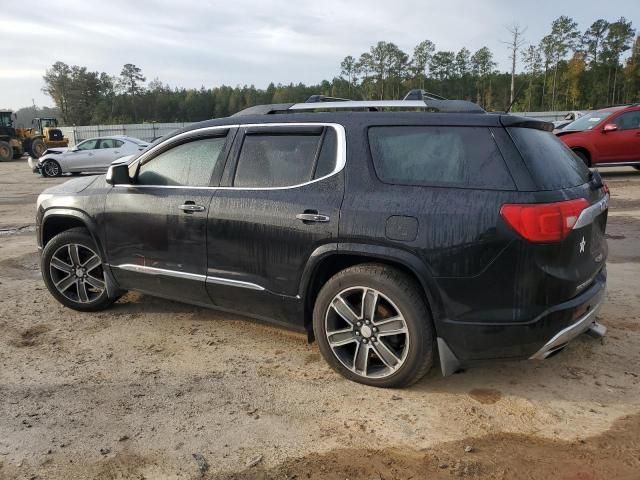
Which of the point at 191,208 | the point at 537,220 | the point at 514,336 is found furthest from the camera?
the point at 191,208

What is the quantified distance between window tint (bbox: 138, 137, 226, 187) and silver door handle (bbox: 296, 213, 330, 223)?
934mm

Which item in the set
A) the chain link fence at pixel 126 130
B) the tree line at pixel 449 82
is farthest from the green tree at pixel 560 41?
the chain link fence at pixel 126 130

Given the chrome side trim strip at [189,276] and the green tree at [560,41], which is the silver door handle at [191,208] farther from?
the green tree at [560,41]

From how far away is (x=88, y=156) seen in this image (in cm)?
1917

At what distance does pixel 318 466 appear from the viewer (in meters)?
2.59

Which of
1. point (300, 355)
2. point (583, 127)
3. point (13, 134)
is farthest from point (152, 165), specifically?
point (13, 134)

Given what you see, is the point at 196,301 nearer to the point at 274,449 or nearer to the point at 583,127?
the point at 274,449

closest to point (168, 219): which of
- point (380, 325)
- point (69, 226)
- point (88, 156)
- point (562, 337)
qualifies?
point (69, 226)

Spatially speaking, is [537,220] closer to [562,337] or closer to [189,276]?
[562,337]

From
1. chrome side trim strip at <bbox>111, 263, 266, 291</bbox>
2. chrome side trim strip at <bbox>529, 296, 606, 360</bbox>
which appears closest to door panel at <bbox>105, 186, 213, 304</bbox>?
chrome side trim strip at <bbox>111, 263, 266, 291</bbox>

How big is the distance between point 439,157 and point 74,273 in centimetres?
340

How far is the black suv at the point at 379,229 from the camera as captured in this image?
283 centimetres

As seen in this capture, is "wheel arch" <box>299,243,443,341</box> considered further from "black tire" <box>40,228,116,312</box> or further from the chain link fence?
the chain link fence

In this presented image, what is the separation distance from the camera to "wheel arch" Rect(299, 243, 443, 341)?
2.97 m
